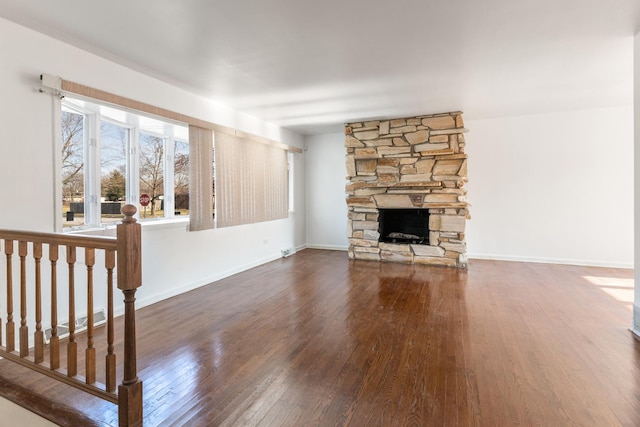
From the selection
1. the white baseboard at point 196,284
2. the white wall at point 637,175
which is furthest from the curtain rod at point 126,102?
the white wall at point 637,175

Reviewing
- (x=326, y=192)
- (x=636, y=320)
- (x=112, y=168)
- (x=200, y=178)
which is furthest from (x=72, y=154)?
(x=636, y=320)

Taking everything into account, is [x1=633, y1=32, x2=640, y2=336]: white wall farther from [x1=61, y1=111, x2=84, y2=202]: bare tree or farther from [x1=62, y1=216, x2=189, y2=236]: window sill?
[x1=61, y1=111, x2=84, y2=202]: bare tree

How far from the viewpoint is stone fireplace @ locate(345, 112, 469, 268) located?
17.5ft

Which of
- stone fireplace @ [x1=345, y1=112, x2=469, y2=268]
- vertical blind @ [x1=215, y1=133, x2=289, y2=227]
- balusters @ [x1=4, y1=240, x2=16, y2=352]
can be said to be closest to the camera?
balusters @ [x1=4, y1=240, x2=16, y2=352]

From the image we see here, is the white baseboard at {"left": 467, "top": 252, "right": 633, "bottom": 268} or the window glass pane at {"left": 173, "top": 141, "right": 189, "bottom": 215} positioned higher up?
the window glass pane at {"left": 173, "top": 141, "right": 189, "bottom": 215}

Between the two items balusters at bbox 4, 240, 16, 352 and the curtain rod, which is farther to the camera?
the curtain rod

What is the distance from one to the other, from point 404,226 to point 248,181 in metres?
3.03

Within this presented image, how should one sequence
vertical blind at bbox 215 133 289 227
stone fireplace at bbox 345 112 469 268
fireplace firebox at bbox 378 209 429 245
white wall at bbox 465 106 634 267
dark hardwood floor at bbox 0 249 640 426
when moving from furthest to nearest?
fireplace firebox at bbox 378 209 429 245
stone fireplace at bbox 345 112 469 268
white wall at bbox 465 106 634 267
vertical blind at bbox 215 133 289 227
dark hardwood floor at bbox 0 249 640 426

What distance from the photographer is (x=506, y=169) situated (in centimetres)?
577

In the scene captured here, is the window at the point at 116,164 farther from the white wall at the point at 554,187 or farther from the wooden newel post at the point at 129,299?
the white wall at the point at 554,187

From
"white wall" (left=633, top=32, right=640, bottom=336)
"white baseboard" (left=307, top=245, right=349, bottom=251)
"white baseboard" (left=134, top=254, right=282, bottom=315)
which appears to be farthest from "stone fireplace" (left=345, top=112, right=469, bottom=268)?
"white wall" (left=633, top=32, right=640, bottom=336)

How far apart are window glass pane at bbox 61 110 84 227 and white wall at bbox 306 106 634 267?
584 cm

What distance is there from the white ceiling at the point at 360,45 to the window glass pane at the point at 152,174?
0.88 meters

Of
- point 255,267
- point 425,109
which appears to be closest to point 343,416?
point 255,267
